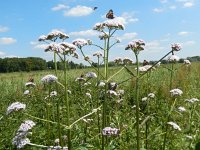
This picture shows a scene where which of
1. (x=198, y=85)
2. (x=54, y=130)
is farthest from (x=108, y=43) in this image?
(x=198, y=85)

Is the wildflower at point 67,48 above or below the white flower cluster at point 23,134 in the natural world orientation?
above

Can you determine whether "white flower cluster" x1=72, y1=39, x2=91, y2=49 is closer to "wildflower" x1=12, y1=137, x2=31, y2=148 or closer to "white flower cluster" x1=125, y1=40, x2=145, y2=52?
"white flower cluster" x1=125, y1=40, x2=145, y2=52

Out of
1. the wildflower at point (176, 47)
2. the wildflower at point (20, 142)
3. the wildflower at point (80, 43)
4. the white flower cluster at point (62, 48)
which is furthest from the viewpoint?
the wildflower at point (80, 43)

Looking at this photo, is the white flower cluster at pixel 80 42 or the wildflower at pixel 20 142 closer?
the wildflower at pixel 20 142

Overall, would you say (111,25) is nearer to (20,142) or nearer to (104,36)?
(104,36)

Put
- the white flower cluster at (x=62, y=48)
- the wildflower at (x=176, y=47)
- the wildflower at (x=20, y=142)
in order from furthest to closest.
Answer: the wildflower at (x=176, y=47) → the white flower cluster at (x=62, y=48) → the wildflower at (x=20, y=142)

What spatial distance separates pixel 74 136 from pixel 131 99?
6569 millimetres

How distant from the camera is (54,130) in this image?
634 cm

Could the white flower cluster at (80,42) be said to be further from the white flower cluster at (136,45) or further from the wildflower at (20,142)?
the wildflower at (20,142)

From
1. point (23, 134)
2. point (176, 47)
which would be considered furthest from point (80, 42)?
point (23, 134)

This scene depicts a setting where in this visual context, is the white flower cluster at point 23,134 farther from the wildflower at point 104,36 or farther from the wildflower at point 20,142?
the wildflower at point 104,36

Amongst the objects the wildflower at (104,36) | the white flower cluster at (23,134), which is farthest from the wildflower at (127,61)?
the white flower cluster at (23,134)

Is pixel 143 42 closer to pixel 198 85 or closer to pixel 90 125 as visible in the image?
pixel 90 125

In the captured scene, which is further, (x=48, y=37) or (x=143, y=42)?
(x=48, y=37)
